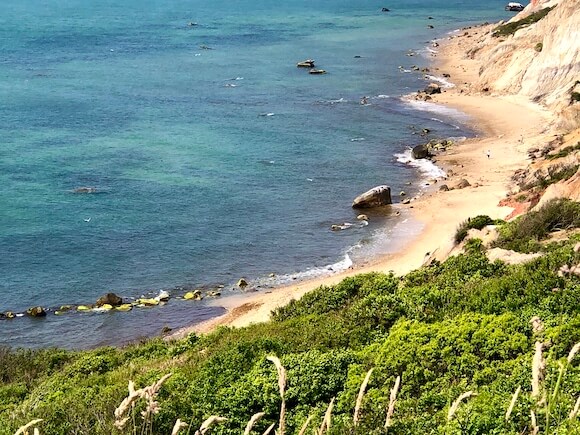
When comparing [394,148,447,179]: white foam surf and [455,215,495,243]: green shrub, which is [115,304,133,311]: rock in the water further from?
[394,148,447,179]: white foam surf

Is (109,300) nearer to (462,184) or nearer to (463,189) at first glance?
(463,189)

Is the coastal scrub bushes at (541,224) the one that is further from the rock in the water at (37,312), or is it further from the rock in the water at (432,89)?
the rock in the water at (432,89)

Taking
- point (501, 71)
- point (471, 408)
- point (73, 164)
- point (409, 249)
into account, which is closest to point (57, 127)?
point (73, 164)

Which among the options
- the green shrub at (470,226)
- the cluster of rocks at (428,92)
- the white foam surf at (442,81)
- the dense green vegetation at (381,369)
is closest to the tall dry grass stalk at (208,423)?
the dense green vegetation at (381,369)

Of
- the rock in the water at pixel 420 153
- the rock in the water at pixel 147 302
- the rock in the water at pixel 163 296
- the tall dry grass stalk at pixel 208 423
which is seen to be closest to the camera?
the tall dry grass stalk at pixel 208 423

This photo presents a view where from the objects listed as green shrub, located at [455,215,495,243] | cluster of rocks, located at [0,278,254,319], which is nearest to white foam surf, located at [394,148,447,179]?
cluster of rocks, located at [0,278,254,319]

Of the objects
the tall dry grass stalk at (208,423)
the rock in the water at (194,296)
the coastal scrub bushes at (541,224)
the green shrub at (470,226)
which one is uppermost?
the tall dry grass stalk at (208,423)

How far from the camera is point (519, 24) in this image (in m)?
87.6

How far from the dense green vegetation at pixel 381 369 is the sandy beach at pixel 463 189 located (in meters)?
9.31

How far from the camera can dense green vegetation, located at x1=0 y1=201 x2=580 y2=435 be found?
31.9ft

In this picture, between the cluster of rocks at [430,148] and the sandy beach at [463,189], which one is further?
the cluster of rocks at [430,148]

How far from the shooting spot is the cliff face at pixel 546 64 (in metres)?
60.6

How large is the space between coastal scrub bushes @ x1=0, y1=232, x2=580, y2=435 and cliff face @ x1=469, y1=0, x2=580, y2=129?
136 feet

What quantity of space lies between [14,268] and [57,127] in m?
27.4
